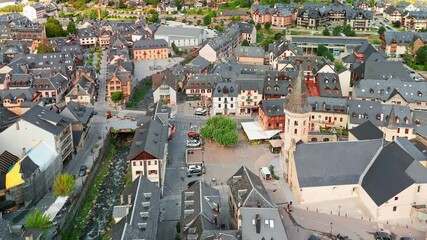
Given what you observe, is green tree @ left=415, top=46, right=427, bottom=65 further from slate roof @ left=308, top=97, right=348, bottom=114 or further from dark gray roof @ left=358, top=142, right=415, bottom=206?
dark gray roof @ left=358, top=142, right=415, bottom=206

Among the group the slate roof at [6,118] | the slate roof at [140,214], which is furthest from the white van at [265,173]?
the slate roof at [6,118]

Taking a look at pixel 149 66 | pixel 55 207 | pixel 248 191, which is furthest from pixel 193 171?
pixel 149 66

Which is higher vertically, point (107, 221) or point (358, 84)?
point (358, 84)

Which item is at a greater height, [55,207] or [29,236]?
[29,236]

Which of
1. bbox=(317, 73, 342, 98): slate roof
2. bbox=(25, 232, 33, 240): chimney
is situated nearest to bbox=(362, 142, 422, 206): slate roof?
bbox=(317, 73, 342, 98): slate roof

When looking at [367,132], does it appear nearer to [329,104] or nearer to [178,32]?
[329,104]

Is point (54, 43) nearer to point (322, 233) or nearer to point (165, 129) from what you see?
point (165, 129)

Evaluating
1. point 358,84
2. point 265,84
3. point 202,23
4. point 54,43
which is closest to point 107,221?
point 265,84
